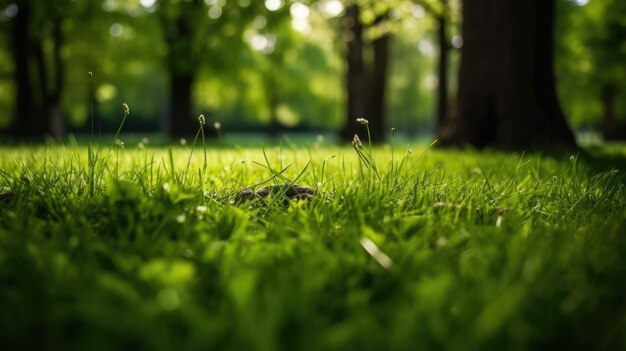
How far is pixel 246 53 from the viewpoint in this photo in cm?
2448

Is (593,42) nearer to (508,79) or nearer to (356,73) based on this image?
(356,73)

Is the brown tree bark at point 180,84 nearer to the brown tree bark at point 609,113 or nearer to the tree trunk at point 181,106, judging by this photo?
the tree trunk at point 181,106

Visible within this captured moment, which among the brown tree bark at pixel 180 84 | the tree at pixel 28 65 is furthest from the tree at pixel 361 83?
the tree at pixel 28 65

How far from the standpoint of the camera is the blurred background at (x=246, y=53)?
14.1 metres

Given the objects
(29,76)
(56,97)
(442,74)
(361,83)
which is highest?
(442,74)

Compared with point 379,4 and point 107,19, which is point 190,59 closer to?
point 107,19

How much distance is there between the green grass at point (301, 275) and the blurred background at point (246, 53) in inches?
251

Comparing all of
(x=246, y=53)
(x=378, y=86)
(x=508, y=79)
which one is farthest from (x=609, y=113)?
(x=508, y=79)

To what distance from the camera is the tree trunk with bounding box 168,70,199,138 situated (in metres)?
17.3

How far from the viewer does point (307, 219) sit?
6.56ft

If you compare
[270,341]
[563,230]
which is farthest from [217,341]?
[563,230]

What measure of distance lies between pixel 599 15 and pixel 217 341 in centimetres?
2559

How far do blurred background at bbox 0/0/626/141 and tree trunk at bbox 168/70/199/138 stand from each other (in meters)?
0.04

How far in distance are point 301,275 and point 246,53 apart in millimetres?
24237
